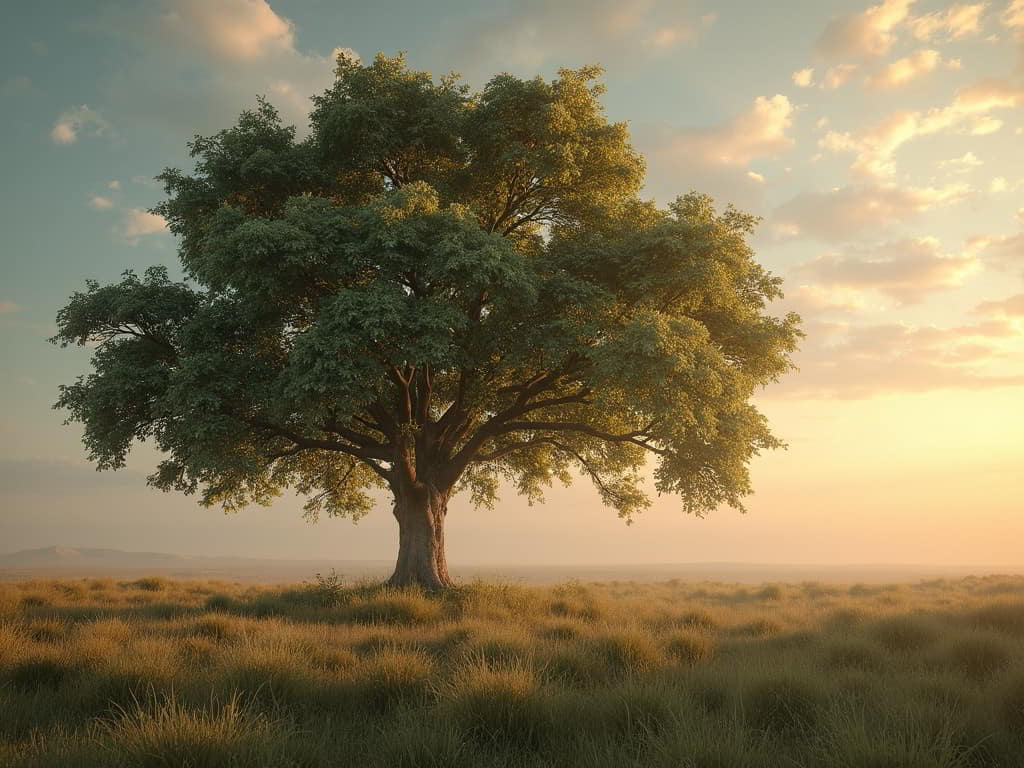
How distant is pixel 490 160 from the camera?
22250mm

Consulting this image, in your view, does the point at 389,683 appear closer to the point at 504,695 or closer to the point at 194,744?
Answer: the point at 504,695

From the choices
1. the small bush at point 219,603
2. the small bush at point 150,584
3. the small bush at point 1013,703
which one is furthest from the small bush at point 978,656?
the small bush at point 150,584

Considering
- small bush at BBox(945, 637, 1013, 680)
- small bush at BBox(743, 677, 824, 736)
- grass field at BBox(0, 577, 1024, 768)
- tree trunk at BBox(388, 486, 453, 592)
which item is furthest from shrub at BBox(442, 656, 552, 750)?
tree trunk at BBox(388, 486, 453, 592)

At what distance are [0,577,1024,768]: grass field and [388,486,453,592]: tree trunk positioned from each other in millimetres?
6897

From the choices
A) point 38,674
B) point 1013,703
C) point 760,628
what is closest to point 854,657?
point 1013,703

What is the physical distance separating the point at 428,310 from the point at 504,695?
1176 cm

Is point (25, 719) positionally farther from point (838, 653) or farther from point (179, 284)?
point (179, 284)

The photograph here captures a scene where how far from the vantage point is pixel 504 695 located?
25.7 ft

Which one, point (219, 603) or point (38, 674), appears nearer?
point (38, 674)

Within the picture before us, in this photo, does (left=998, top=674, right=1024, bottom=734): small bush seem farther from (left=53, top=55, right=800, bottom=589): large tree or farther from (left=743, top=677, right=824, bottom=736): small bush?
(left=53, top=55, right=800, bottom=589): large tree

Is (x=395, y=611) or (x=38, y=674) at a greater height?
(x=38, y=674)

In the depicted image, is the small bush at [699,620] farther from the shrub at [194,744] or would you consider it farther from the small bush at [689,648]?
the shrub at [194,744]

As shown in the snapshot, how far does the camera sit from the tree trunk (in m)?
22.3

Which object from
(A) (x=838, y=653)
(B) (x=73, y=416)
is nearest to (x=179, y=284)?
(B) (x=73, y=416)
